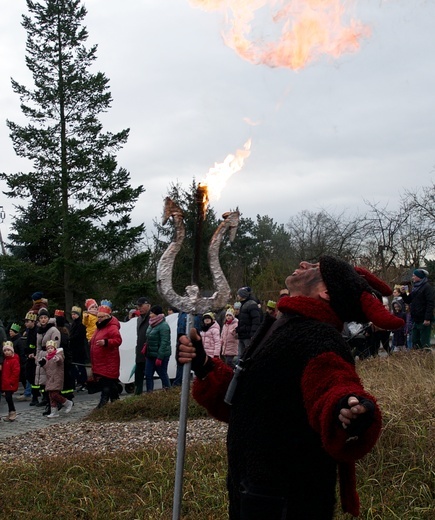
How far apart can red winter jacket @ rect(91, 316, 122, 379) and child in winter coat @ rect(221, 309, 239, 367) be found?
11.6 feet

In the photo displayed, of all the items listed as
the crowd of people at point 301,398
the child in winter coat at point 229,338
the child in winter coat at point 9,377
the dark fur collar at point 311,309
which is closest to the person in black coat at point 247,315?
the child in winter coat at point 229,338

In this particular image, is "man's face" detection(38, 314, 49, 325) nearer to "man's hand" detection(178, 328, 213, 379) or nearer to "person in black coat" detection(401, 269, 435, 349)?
"person in black coat" detection(401, 269, 435, 349)

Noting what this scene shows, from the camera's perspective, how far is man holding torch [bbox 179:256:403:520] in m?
2.88

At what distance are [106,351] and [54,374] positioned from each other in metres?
1.10

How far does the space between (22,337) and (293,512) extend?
1310cm

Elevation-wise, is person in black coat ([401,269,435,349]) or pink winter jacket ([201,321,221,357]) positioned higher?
person in black coat ([401,269,435,349])

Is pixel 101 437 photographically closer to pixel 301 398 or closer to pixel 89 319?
pixel 89 319

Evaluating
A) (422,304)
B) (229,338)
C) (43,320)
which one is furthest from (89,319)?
(422,304)

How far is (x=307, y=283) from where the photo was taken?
349 centimetres

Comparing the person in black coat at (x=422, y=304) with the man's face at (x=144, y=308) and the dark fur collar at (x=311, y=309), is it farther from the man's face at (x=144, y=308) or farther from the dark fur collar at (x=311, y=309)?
the dark fur collar at (x=311, y=309)

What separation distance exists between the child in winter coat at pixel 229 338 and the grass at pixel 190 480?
23.4 ft

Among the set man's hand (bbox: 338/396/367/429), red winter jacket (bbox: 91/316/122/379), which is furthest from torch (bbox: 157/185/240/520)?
red winter jacket (bbox: 91/316/122/379)

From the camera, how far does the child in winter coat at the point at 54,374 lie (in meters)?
11.9

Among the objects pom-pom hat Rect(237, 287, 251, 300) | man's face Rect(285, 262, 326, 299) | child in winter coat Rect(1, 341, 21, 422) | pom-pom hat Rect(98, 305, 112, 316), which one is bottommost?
child in winter coat Rect(1, 341, 21, 422)
